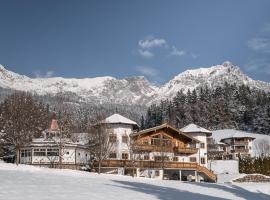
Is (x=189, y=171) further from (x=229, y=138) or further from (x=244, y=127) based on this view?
(x=244, y=127)

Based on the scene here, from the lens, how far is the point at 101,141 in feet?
239

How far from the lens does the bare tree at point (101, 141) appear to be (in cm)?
7225

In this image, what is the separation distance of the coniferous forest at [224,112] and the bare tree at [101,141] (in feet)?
274

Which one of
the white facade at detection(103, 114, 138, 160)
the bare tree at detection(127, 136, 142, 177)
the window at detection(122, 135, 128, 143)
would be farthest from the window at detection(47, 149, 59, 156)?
the bare tree at detection(127, 136, 142, 177)

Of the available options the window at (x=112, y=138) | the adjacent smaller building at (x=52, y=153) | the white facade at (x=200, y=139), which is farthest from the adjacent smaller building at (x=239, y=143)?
the adjacent smaller building at (x=52, y=153)

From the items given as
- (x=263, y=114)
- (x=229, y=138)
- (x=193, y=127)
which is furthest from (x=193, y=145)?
(x=263, y=114)

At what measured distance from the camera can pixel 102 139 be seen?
240ft

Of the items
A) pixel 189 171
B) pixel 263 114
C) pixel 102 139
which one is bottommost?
pixel 189 171

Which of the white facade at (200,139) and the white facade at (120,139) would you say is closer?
the white facade at (120,139)

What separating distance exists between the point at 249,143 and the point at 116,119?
6356cm

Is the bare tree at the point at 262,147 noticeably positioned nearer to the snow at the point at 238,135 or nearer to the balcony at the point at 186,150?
the snow at the point at 238,135

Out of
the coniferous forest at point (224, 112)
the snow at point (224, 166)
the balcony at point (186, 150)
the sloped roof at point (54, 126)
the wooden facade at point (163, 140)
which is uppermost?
the coniferous forest at point (224, 112)

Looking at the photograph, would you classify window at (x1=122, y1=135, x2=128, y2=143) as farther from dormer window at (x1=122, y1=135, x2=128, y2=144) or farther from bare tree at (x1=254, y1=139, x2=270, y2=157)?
bare tree at (x1=254, y1=139, x2=270, y2=157)

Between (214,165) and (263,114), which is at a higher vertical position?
(263,114)
